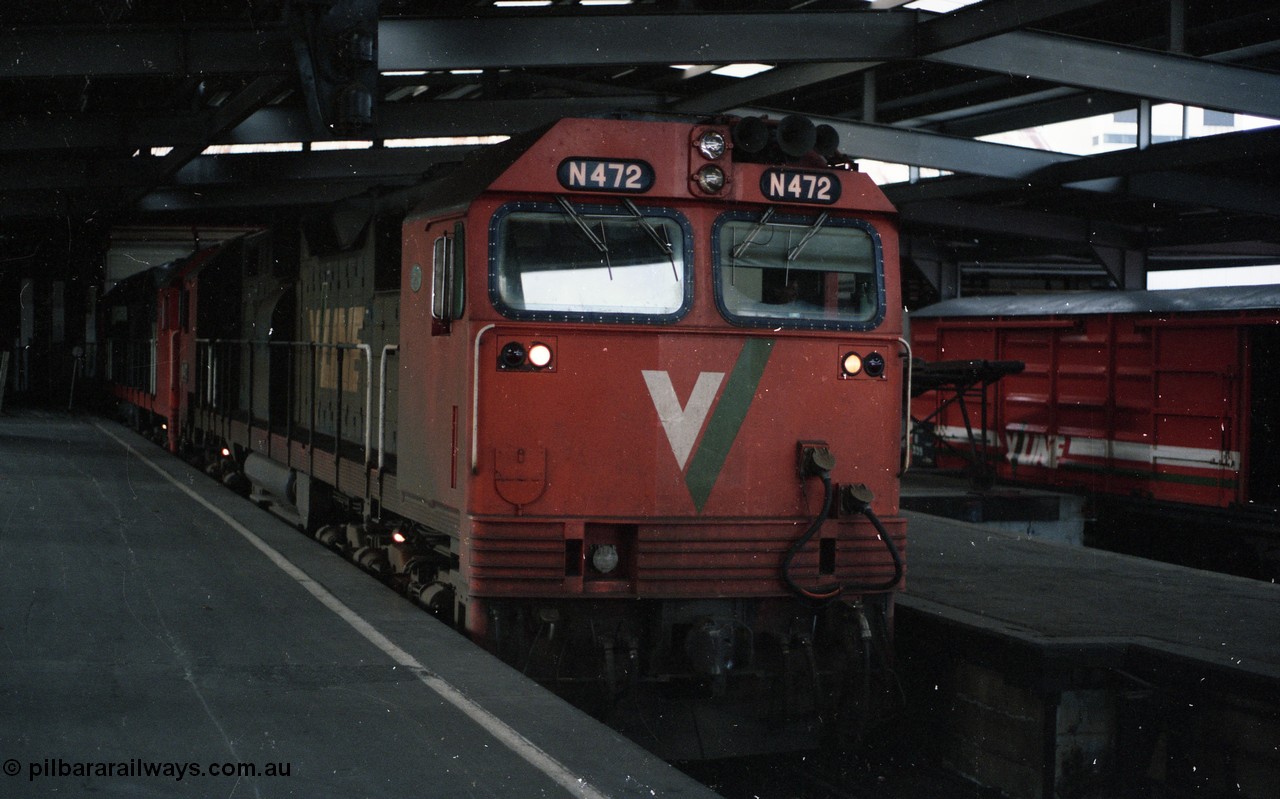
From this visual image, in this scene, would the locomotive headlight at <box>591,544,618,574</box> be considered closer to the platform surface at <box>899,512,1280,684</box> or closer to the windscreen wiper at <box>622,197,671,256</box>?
the windscreen wiper at <box>622,197,671,256</box>

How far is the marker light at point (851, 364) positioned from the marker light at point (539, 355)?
1719 mm

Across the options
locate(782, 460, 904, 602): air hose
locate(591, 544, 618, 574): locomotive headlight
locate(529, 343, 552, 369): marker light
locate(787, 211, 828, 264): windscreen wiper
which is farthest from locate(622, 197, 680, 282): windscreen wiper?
locate(591, 544, 618, 574): locomotive headlight

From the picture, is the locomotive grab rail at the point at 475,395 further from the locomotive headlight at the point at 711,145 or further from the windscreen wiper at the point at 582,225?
the locomotive headlight at the point at 711,145

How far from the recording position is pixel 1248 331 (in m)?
14.9

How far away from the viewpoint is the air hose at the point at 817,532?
6.98 metres

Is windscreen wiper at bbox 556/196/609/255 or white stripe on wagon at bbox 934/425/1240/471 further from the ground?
windscreen wiper at bbox 556/196/609/255

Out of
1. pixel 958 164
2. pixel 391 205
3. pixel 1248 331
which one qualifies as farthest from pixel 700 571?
pixel 958 164

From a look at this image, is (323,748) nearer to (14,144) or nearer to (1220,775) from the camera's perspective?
(1220,775)

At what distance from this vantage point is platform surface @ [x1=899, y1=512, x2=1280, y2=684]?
24.9ft

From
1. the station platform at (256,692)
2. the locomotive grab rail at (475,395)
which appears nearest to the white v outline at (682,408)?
the locomotive grab rail at (475,395)

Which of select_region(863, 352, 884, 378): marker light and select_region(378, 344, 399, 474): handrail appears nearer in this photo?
select_region(863, 352, 884, 378): marker light

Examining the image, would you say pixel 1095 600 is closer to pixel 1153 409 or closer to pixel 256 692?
pixel 256 692

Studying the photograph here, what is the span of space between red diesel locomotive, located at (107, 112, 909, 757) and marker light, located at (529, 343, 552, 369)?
0.01 metres

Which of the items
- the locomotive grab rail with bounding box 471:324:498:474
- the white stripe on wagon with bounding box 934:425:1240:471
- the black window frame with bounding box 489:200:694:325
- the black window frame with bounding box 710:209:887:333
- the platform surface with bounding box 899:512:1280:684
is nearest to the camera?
the locomotive grab rail with bounding box 471:324:498:474
